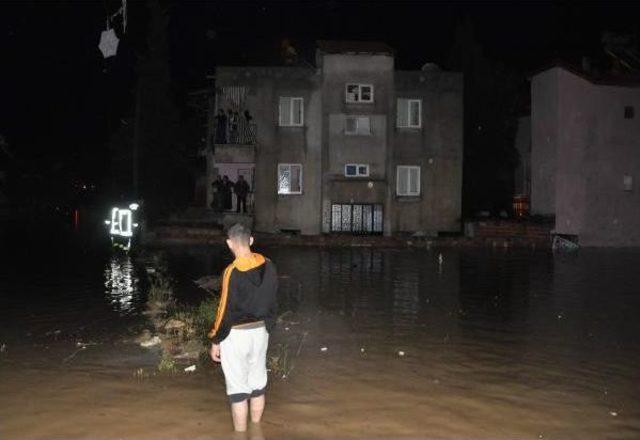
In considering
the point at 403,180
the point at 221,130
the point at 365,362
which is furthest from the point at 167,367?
the point at 403,180

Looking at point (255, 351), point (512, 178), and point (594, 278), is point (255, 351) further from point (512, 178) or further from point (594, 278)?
point (512, 178)

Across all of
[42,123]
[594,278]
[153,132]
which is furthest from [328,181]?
[42,123]

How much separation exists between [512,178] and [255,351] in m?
35.1

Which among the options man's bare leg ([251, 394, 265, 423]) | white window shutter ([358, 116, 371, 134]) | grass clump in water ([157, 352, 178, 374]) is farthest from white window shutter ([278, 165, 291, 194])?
man's bare leg ([251, 394, 265, 423])

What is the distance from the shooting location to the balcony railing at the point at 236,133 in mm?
32750

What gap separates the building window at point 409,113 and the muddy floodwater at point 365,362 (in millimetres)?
16581

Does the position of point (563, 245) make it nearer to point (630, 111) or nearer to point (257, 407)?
point (630, 111)

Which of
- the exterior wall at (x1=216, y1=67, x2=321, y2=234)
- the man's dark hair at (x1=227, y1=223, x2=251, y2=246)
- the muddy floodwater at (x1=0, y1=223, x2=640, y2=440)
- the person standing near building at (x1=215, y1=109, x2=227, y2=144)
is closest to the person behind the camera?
the man's dark hair at (x1=227, y1=223, x2=251, y2=246)

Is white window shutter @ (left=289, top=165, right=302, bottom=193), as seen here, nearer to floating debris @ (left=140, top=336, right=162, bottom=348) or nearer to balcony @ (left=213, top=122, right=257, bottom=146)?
balcony @ (left=213, top=122, right=257, bottom=146)

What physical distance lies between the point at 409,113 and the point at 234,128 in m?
8.52

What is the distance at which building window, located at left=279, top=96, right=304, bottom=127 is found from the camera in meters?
33.8

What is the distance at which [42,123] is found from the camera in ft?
185

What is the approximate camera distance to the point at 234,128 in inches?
1300

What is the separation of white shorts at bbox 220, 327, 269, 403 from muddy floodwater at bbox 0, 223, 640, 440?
0.64 m
